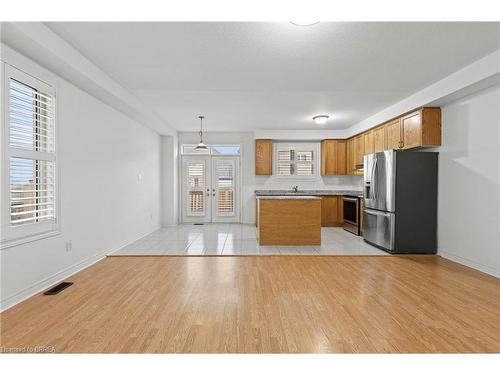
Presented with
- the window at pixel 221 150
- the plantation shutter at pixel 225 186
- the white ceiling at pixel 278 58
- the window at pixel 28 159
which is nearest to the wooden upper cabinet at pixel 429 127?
the white ceiling at pixel 278 58

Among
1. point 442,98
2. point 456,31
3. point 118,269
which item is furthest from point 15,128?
point 442,98

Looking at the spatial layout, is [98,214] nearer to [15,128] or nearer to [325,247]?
[15,128]

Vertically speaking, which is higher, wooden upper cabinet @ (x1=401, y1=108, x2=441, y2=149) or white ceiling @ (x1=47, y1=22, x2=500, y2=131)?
white ceiling @ (x1=47, y1=22, x2=500, y2=131)

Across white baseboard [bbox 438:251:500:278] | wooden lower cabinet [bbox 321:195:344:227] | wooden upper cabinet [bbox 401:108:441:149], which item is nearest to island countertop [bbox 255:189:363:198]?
wooden lower cabinet [bbox 321:195:344:227]

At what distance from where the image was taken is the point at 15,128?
9.02 feet

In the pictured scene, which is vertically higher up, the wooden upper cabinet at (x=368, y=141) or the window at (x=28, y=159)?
the wooden upper cabinet at (x=368, y=141)

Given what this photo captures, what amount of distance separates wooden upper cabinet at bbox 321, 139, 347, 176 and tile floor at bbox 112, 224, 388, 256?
1889 millimetres

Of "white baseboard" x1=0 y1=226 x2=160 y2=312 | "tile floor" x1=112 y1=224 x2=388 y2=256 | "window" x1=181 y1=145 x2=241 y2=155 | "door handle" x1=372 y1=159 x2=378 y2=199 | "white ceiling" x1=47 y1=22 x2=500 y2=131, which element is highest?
"white ceiling" x1=47 y1=22 x2=500 y2=131

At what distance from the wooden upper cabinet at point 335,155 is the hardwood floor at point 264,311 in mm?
4341

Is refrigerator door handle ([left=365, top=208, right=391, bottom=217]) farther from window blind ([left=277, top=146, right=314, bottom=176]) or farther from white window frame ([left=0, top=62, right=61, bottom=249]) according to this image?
white window frame ([left=0, top=62, right=61, bottom=249])

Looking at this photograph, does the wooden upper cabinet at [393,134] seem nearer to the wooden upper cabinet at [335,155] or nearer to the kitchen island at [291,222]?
the kitchen island at [291,222]

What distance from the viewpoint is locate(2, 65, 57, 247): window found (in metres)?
2.65

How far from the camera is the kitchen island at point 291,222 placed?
5328mm

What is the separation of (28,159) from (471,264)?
574cm
